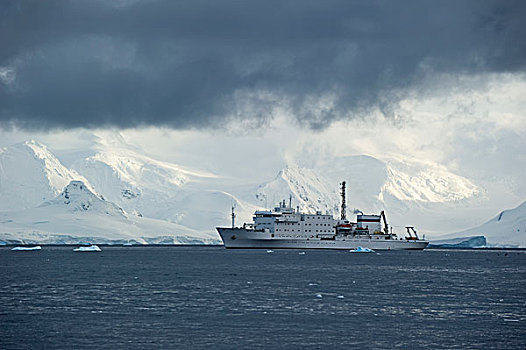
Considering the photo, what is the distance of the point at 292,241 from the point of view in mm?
152375

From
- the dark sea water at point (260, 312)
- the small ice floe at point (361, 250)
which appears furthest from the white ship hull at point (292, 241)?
the dark sea water at point (260, 312)

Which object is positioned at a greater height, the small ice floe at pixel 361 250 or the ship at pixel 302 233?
the ship at pixel 302 233

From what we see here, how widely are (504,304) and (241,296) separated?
60.2 ft

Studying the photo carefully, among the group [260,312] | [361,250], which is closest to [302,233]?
[361,250]

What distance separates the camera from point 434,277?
249 feet

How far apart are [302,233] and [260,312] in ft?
358

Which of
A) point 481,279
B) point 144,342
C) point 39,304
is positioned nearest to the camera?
point 144,342

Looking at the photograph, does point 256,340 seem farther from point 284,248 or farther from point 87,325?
point 284,248

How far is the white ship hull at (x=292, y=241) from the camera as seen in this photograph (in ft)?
498

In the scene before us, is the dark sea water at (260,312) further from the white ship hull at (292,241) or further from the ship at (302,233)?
the white ship hull at (292,241)

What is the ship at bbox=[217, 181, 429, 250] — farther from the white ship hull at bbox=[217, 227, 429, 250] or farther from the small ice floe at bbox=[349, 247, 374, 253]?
the small ice floe at bbox=[349, 247, 374, 253]

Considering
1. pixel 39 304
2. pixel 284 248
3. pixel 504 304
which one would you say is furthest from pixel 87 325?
pixel 284 248

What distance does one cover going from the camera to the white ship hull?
151750mm

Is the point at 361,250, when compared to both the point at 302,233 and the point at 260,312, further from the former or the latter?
the point at 260,312
